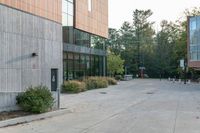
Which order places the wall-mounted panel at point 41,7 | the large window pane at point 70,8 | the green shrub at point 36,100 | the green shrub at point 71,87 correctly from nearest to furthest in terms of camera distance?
1. the green shrub at point 36,100
2. the wall-mounted panel at point 41,7
3. the green shrub at point 71,87
4. the large window pane at point 70,8

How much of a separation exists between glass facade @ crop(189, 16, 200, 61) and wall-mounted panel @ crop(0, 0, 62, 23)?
45888mm

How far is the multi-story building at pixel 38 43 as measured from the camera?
888 inches

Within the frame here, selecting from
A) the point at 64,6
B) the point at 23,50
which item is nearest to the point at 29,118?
the point at 23,50

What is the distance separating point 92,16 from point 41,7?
749 inches

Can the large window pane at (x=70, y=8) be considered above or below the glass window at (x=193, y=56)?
Answer: above

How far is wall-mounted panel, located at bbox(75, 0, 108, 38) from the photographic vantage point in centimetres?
4258

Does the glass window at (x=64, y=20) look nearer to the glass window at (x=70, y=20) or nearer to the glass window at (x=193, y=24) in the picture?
the glass window at (x=70, y=20)

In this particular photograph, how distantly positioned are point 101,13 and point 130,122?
3575 cm

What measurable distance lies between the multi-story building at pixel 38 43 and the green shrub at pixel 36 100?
44 centimetres

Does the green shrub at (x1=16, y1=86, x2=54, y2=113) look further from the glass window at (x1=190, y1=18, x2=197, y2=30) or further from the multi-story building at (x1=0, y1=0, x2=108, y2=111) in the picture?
the glass window at (x1=190, y1=18, x2=197, y2=30)

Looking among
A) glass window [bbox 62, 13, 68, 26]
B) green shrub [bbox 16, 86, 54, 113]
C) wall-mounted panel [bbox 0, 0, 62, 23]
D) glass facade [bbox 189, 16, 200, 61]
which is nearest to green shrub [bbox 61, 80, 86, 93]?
glass window [bbox 62, 13, 68, 26]

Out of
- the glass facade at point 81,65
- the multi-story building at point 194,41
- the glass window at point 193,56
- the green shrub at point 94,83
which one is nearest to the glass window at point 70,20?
the glass facade at point 81,65

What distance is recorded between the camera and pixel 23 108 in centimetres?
1797

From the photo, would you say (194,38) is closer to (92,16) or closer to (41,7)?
(92,16)
